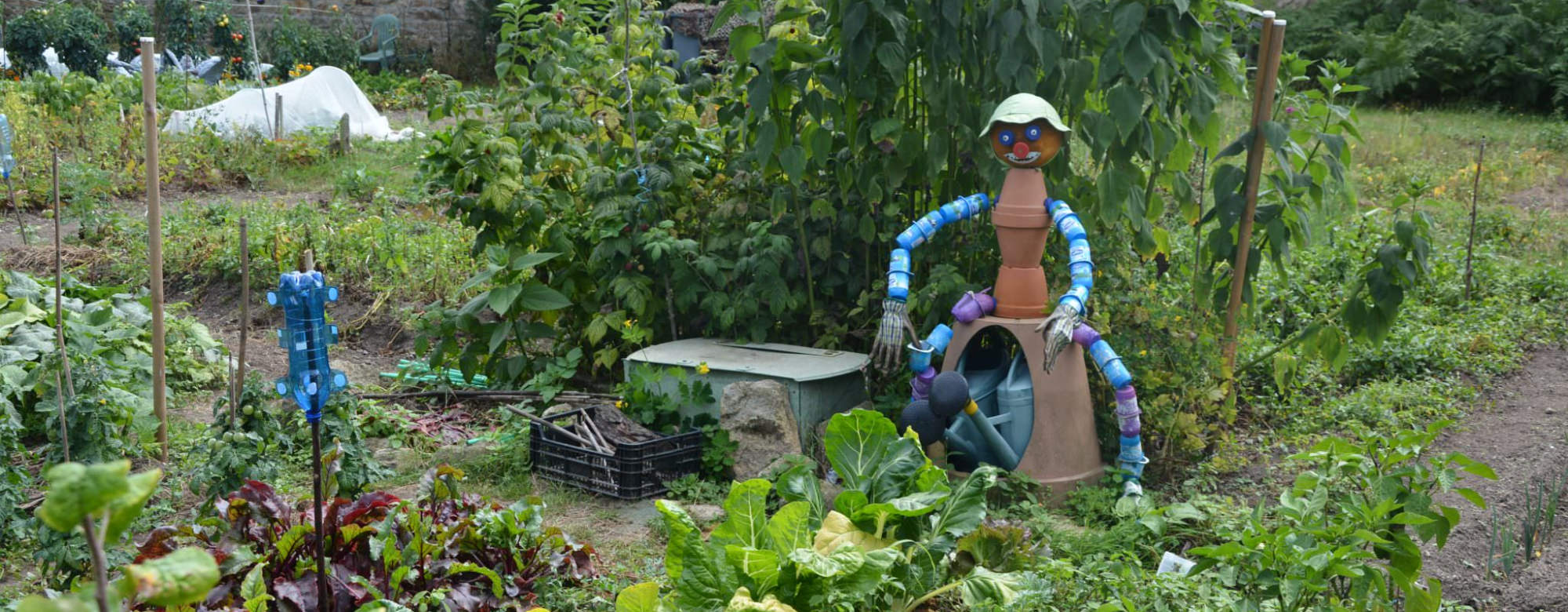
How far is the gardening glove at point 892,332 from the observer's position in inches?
155

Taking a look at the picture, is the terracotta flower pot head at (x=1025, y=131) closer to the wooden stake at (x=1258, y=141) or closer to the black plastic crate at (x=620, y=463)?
the wooden stake at (x=1258, y=141)

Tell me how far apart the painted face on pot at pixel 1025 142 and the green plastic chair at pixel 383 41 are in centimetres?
1388

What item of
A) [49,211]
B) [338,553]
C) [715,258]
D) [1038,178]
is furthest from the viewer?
[49,211]

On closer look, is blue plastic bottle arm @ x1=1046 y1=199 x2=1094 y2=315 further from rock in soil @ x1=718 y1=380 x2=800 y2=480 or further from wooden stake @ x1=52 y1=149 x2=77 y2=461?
wooden stake @ x1=52 y1=149 x2=77 y2=461

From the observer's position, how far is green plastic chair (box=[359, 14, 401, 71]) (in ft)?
54.0

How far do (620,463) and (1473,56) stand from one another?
12.4 metres

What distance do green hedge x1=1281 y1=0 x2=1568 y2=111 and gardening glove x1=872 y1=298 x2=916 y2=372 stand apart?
35.7ft

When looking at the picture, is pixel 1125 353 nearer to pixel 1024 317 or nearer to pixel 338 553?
pixel 1024 317

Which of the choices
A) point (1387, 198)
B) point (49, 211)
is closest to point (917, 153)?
point (1387, 198)

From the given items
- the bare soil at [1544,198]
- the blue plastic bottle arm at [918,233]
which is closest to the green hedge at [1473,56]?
the bare soil at [1544,198]

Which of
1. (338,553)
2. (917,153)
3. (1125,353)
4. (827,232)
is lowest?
(338,553)

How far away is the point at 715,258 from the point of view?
4809mm

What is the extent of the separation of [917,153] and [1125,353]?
3.29 ft

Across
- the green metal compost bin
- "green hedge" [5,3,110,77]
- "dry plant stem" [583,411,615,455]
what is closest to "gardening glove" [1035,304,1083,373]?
the green metal compost bin
